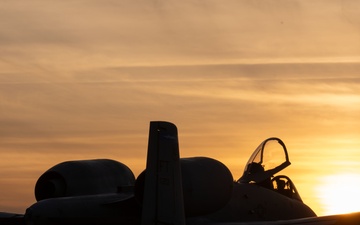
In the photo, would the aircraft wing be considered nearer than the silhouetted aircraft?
No

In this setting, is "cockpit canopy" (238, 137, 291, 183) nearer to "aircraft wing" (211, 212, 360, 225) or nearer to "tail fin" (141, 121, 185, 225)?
"aircraft wing" (211, 212, 360, 225)

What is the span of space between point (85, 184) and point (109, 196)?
5.02 meters

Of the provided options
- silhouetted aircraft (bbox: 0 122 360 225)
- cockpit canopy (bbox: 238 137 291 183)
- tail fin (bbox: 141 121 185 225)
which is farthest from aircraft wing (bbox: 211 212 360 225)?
tail fin (bbox: 141 121 185 225)

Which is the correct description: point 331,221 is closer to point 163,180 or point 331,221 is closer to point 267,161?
point 163,180

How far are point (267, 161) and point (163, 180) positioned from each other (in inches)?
462

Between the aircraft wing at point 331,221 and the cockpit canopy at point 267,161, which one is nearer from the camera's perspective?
the aircraft wing at point 331,221

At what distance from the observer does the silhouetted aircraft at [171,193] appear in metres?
25.6

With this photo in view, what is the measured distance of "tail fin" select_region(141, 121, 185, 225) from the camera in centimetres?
2519

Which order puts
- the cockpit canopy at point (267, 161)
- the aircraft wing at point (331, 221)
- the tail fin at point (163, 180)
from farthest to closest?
the cockpit canopy at point (267, 161)
the aircraft wing at point (331, 221)
the tail fin at point (163, 180)

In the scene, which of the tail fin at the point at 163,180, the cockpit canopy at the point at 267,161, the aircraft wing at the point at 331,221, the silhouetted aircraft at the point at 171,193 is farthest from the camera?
the cockpit canopy at the point at 267,161

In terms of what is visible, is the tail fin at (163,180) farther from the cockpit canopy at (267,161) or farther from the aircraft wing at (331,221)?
the cockpit canopy at (267,161)

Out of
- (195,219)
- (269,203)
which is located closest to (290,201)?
(269,203)

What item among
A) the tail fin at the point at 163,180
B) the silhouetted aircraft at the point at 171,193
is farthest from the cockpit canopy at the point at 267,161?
the tail fin at the point at 163,180

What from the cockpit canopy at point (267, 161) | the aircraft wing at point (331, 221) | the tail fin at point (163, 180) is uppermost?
the cockpit canopy at point (267, 161)
